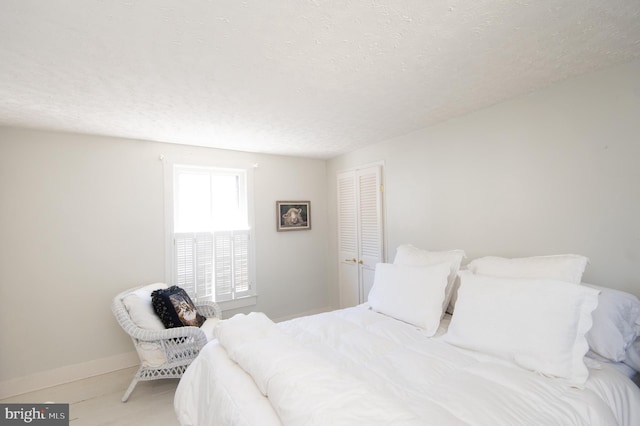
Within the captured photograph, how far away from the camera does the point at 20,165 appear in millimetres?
2641

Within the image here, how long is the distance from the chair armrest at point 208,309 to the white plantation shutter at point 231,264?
331 millimetres

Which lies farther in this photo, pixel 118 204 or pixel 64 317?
pixel 118 204

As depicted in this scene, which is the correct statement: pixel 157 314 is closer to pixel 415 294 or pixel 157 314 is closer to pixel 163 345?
pixel 163 345

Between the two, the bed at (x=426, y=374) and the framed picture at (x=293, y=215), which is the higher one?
the framed picture at (x=293, y=215)

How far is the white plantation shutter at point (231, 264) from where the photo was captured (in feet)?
11.6

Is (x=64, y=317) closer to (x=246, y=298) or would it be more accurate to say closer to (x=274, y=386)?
(x=246, y=298)

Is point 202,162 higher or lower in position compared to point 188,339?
higher

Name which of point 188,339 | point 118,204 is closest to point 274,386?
point 188,339

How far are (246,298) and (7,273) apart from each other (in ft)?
7.42

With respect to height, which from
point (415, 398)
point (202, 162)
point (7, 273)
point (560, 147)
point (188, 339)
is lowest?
point (188, 339)

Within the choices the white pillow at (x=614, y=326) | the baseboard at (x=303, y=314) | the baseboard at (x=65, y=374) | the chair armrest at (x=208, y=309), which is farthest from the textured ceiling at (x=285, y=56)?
the baseboard at (x=303, y=314)

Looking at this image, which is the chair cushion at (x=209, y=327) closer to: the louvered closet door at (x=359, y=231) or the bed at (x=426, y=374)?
the bed at (x=426, y=374)

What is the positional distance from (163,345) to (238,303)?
128cm

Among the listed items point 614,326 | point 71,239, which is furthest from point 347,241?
point 71,239
